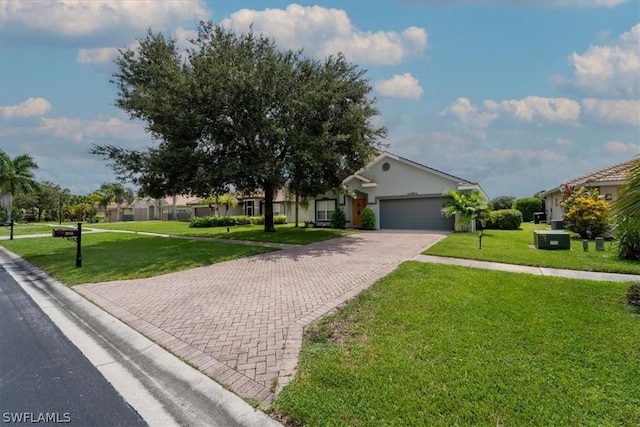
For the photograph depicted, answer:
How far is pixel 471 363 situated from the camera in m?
3.90

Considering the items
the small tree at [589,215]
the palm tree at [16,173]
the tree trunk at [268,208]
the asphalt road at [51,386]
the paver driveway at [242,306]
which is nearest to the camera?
the asphalt road at [51,386]

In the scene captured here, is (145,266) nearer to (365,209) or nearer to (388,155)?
(365,209)

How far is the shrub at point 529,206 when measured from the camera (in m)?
31.8

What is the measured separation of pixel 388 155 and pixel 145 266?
17.7m

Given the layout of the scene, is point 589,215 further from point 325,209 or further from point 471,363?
point 325,209

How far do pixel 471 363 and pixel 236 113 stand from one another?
1585 cm

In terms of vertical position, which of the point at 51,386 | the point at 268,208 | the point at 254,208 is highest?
the point at 254,208

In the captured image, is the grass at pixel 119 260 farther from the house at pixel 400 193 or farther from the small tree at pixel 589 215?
the small tree at pixel 589 215

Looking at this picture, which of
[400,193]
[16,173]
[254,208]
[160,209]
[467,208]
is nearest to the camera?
[467,208]

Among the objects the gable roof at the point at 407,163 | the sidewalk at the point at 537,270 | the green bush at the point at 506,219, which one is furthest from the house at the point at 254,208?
the sidewalk at the point at 537,270

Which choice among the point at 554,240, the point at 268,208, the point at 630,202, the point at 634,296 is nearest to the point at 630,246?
the point at 554,240

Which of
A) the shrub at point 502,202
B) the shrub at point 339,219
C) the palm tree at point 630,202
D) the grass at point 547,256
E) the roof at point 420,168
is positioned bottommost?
the grass at point 547,256

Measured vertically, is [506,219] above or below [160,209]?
below

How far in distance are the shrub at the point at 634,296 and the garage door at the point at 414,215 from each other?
52.5ft
